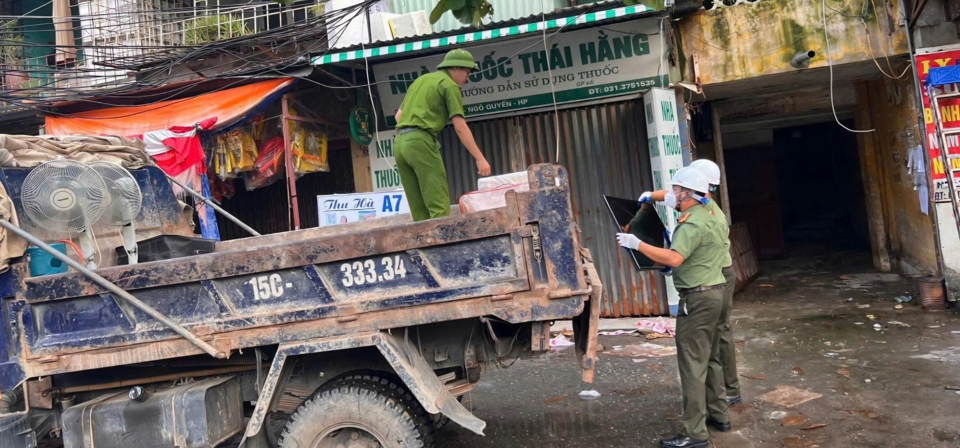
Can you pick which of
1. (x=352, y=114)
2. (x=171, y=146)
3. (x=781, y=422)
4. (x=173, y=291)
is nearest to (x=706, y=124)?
(x=352, y=114)

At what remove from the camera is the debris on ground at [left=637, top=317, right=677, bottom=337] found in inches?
269

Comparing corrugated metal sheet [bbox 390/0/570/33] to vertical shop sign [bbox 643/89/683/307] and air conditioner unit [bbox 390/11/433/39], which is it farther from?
vertical shop sign [bbox 643/89/683/307]

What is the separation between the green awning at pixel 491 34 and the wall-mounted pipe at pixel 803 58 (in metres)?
1.84

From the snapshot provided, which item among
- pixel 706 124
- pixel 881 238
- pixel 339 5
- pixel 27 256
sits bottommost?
pixel 881 238

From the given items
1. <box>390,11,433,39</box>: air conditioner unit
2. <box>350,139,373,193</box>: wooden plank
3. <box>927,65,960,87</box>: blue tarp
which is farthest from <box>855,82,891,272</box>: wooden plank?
<box>350,139,373,193</box>: wooden plank

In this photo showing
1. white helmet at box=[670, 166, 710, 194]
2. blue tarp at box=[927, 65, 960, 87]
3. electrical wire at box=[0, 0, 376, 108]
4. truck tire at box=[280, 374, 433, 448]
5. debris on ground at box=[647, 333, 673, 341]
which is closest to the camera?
truck tire at box=[280, 374, 433, 448]

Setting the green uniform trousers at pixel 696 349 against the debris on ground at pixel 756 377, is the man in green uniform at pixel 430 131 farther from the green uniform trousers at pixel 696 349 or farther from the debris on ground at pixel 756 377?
the debris on ground at pixel 756 377

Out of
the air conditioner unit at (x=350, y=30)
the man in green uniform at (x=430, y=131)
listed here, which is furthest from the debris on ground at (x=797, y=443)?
A: the air conditioner unit at (x=350, y=30)

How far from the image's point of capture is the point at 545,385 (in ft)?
17.5

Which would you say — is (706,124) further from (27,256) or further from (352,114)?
(27,256)

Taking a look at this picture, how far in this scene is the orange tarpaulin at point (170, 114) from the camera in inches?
300

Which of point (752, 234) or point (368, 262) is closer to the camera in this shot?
point (368, 262)

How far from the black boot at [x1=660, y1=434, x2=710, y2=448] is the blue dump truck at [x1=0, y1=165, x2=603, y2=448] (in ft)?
2.93

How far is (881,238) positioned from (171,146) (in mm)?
9628
